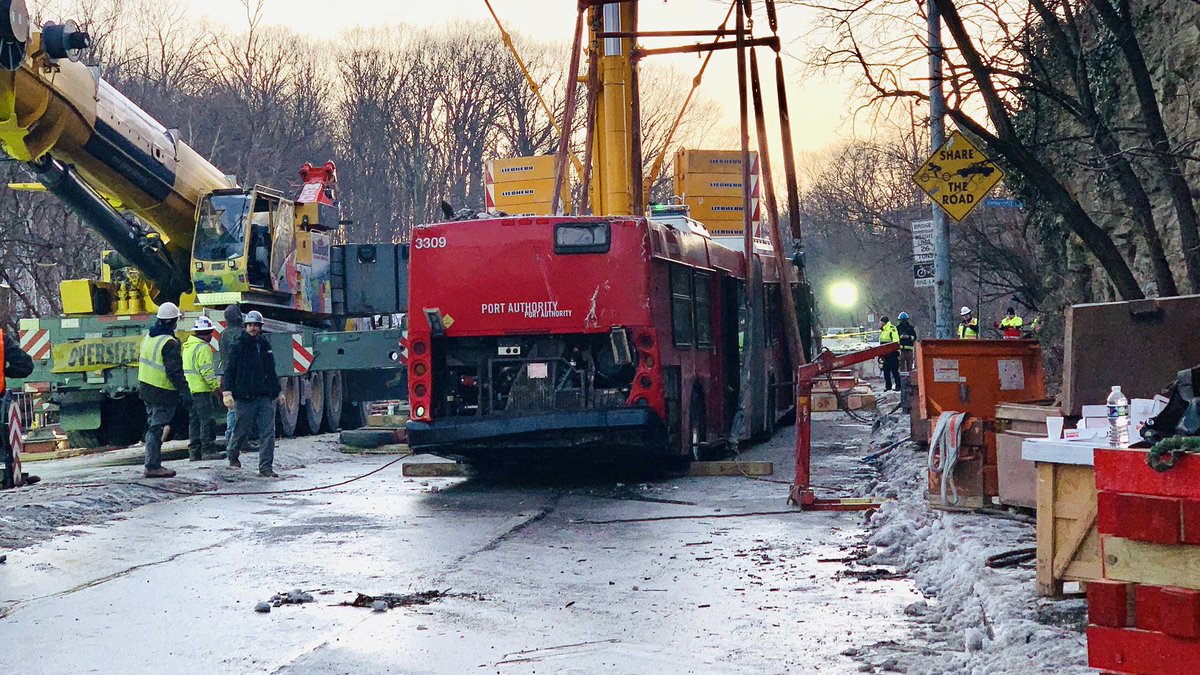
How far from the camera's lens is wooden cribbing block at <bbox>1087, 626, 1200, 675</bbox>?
15.3ft

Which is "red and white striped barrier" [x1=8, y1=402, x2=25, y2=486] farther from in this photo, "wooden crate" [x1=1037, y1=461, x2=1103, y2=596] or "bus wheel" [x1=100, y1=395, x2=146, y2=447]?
"wooden crate" [x1=1037, y1=461, x2=1103, y2=596]

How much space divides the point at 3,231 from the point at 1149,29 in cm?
2390

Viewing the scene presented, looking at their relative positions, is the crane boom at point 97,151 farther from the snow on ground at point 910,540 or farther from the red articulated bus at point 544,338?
the red articulated bus at point 544,338

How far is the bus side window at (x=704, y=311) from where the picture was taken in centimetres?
1570

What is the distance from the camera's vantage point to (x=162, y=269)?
69.9ft

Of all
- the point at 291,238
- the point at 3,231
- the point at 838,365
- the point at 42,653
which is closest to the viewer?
the point at 42,653

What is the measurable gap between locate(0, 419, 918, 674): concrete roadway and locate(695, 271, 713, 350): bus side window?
102 inches

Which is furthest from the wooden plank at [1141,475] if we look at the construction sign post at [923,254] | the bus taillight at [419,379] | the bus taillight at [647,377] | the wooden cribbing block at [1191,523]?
the construction sign post at [923,254]

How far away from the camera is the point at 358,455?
19.8 metres

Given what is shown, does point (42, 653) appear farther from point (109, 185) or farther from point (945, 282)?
point (945, 282)

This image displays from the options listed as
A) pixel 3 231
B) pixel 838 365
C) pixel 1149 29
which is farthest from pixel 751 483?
pixel 3 231

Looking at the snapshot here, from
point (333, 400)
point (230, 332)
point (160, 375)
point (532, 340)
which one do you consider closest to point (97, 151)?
point (230, 332)

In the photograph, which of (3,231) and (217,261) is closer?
(217,261)

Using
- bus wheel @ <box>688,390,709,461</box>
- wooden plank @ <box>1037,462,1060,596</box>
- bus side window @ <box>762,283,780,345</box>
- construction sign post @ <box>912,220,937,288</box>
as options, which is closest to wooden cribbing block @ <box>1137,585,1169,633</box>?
wooden plank @ <box>1037,462,1060,596</box>
